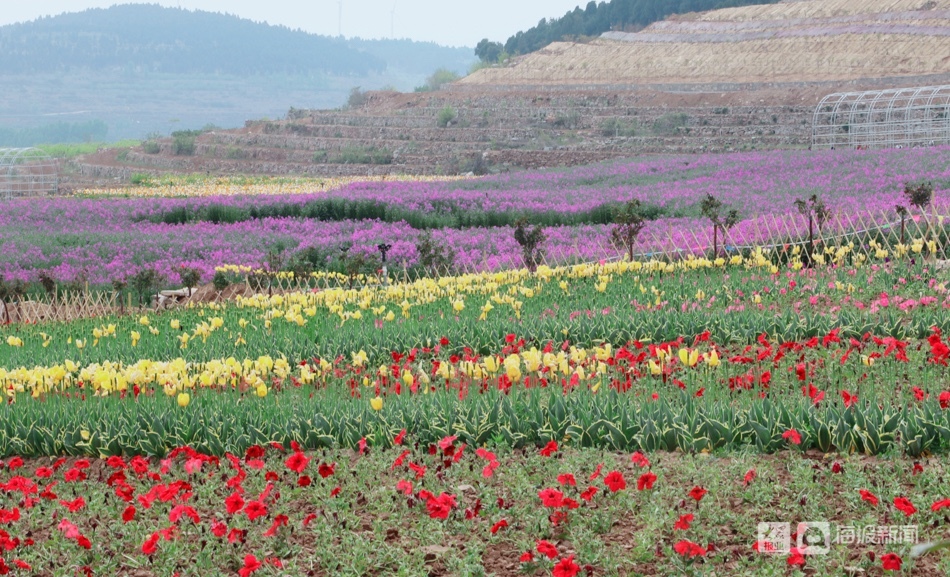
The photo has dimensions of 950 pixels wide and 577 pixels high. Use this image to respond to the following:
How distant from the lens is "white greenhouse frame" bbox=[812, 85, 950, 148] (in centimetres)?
4572

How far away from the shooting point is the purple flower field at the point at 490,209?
19.7m

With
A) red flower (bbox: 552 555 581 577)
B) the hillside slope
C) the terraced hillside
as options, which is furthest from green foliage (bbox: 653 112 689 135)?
red flower (bbox: 552 555 581 577)

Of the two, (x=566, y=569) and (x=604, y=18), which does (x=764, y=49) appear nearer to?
(x=604, y=18)

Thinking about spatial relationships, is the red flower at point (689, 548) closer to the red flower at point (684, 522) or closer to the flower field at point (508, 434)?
the flower field at point (508, 434)

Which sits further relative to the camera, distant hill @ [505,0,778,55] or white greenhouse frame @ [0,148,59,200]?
distant hill @ [505,0,778,55]

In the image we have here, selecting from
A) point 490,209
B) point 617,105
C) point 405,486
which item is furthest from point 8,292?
point 617,105

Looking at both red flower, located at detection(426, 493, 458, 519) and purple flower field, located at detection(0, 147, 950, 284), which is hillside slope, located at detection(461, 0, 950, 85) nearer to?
purple flower field, located at detection(0, 147, 950, 284)

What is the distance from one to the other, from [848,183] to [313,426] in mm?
22024

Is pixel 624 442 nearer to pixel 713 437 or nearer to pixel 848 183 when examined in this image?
pixel 713 437

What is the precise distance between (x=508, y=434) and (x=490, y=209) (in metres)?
20.5

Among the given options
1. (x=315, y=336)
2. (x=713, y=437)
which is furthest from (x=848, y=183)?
(x=713, y=437)

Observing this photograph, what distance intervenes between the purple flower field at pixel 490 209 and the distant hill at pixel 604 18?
6356cm

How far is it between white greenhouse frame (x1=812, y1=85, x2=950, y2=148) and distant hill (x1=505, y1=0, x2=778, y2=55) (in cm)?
4471

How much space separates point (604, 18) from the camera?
104000 mm
